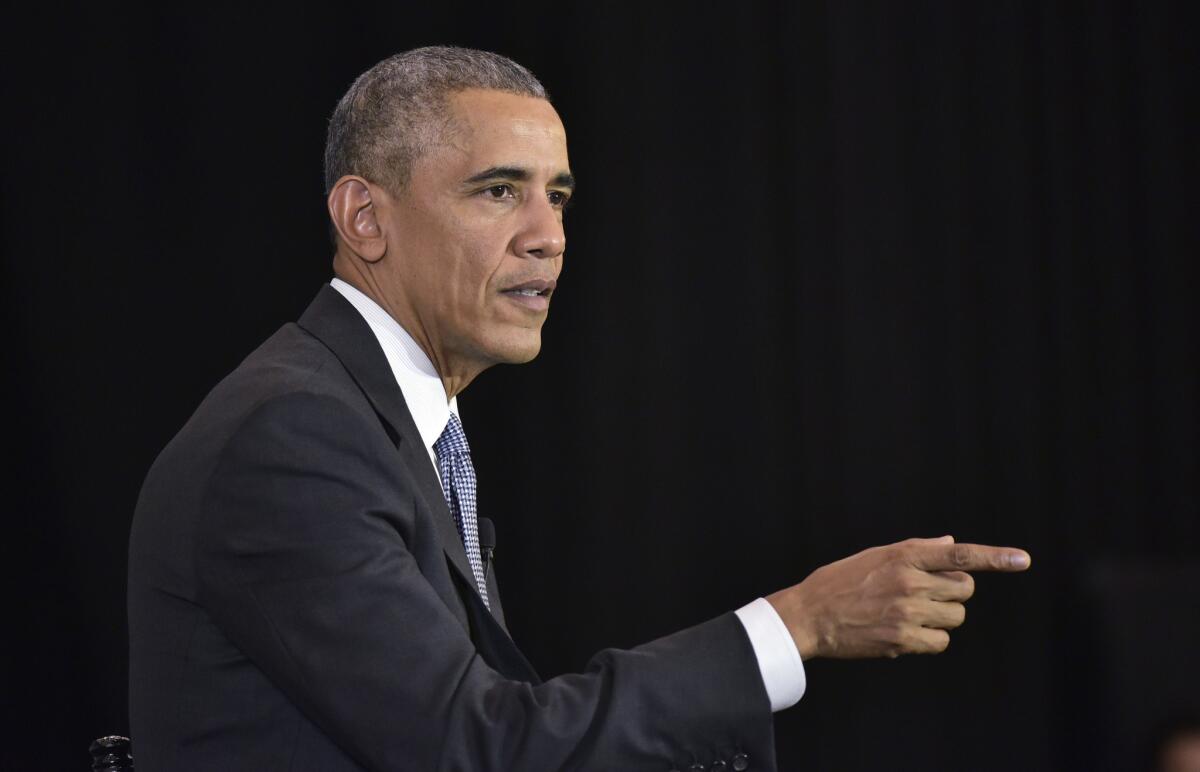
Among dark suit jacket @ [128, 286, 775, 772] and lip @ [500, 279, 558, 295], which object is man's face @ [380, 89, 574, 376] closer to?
lip @ [500, 279, 558, 295]

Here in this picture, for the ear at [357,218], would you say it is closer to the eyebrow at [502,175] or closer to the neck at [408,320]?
the neck at [408,320]

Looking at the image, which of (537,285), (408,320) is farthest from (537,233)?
(408,320)

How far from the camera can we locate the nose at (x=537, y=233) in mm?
1878

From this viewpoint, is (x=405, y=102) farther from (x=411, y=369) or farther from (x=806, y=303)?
(x=806, y=303)

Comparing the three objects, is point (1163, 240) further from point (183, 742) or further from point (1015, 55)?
point (183, 742)

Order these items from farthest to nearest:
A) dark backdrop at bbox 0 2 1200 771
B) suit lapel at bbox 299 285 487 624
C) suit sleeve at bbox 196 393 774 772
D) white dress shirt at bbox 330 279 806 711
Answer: dark backdrop at bbox 0 2 1200 771 → white dress shirt at bbox 330 279 806 711 → suit lapel at bbox 299 285 487 624 → suit sleeve at bbox 196 393 774 772

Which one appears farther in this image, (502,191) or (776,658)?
(502,191)

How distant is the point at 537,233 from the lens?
1878mm

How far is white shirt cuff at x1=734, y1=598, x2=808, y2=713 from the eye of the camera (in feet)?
4.56

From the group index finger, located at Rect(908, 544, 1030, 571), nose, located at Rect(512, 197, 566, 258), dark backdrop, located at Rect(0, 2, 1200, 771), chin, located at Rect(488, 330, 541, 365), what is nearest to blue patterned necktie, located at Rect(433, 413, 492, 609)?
chin, located at Rect(488, 330, 541, 365)

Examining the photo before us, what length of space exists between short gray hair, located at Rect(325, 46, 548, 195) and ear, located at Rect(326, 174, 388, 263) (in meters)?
0.02

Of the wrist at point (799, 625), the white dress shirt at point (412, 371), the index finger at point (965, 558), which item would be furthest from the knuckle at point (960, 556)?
the white dress shirt at point (412, 371)

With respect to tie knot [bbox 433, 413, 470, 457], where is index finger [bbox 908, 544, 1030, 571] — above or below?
below

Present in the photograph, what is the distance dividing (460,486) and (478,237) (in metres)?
0.34
